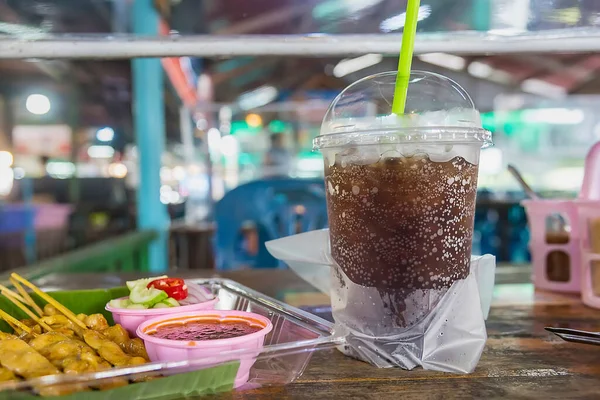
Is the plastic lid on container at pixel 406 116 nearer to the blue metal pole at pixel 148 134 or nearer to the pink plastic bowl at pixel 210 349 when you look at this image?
the pink plastic bowl at pixel 210 349

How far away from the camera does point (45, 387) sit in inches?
22.8

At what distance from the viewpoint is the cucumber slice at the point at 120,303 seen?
97 cm

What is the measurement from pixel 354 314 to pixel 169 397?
1.07 feet

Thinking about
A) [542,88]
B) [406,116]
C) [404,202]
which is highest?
[542,88]

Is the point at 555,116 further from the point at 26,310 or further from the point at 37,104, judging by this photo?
the point at 26,310

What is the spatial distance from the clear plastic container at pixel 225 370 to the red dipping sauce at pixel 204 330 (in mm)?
49

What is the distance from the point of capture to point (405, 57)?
33.5 inches

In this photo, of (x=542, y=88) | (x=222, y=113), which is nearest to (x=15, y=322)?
(x=222, y=113)

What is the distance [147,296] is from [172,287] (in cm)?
6

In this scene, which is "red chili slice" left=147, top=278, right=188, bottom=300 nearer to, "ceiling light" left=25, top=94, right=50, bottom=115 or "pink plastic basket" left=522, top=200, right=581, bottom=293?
"pink plastic basket" left=522, top=200, right=581, bottom=293

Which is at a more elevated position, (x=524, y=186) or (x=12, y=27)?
(x=12, y=27)

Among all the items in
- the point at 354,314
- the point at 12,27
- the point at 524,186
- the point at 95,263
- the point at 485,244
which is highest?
the point at 12,27

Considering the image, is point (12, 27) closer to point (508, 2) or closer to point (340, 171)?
point (340, 171)

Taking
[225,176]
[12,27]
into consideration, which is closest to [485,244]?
[12,27]
